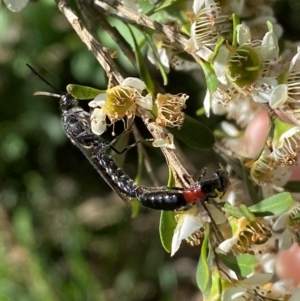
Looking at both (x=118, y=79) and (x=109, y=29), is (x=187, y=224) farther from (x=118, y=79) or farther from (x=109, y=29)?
(x=109, y=29)

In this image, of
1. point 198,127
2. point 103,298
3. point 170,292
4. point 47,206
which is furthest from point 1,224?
point 198,127

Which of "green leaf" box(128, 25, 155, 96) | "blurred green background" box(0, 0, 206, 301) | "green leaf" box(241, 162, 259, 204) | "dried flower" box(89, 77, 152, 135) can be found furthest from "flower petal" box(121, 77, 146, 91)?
"blurred green background" box(0, 0, 206, 301)

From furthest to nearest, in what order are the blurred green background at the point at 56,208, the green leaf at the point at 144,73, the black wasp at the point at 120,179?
the blurred green background at the point at 56,208
the green leaf at the point at 144,73
the black wasp at the point at 120,179

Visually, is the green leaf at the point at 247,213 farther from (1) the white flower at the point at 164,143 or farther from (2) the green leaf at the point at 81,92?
(2) the green leaf at the point at 81,92

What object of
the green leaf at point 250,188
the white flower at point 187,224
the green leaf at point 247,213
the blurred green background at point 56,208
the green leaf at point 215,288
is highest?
the white flower at point 187,224

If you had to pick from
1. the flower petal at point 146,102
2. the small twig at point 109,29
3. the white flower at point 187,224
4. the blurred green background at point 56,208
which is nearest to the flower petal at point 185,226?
the white flower at point 187,224

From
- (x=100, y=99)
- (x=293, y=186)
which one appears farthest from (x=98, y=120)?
(x=293, y=186)

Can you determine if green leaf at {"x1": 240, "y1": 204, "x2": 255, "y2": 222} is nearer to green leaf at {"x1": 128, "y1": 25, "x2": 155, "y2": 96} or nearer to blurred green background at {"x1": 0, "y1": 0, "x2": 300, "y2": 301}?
green leaf at {"x1": 128, "y1": 25, "x2": 155, "y2": 96}

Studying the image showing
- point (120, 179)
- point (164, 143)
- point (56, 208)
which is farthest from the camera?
point (56, 208)
